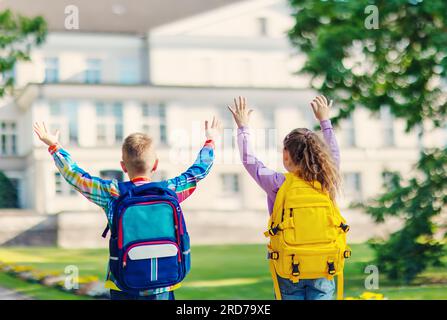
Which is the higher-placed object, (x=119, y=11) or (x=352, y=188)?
(x=119, y=11)

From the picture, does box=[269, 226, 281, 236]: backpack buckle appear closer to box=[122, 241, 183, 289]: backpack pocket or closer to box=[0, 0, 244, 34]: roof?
box=[122, 241, 183, 289]: backpack pocket

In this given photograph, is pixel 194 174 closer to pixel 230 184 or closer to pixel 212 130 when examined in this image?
pixel 212 130

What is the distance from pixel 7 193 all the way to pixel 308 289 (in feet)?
23.4

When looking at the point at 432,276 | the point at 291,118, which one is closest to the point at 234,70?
the point at 291,118

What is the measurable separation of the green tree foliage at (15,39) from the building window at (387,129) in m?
4.94

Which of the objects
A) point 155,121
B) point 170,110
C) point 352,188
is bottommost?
point 352,188

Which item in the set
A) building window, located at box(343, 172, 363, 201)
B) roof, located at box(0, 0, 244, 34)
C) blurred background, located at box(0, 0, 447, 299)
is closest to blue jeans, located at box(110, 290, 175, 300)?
blurred background, located at box(0, 0, 447, 299)

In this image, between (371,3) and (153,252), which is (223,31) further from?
(153,252)

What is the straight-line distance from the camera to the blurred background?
9.45 m

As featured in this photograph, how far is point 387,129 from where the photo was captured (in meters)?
10.9

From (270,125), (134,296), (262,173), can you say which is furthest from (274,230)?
(270,125)

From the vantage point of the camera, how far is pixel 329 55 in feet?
30.6

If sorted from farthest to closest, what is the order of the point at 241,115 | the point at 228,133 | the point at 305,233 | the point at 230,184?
the point at 230,184 → the point at 228,133 → the point at 241,115 → the point at 305,233

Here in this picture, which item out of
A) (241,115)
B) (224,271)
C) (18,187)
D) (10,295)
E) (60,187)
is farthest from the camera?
(224,271)
